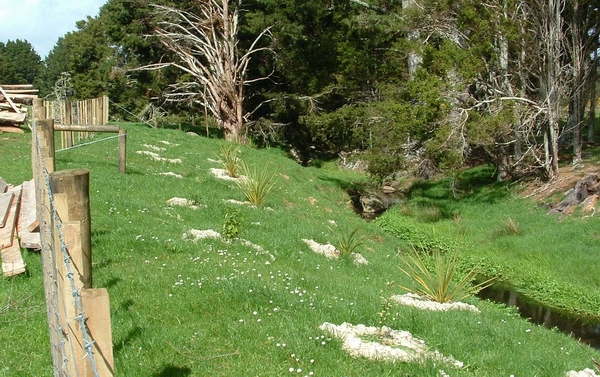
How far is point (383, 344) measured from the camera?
6160mm

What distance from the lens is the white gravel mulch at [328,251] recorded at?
39.1ft

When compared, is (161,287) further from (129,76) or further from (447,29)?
(129,76)

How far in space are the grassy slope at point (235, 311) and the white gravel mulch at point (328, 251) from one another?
0.24m

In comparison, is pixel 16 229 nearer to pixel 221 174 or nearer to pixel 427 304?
pixel 427 304

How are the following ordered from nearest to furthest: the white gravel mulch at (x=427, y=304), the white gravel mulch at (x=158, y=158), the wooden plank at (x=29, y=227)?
the wooden plank at (x=29, y=227) < the white gravel mulch at (x=427, y=304) < the white gravel mulch at (x=158, y=158)

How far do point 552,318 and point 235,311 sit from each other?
28.9 feet

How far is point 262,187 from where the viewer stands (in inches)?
614

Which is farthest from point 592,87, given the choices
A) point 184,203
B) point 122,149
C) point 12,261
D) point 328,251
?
point 12,261

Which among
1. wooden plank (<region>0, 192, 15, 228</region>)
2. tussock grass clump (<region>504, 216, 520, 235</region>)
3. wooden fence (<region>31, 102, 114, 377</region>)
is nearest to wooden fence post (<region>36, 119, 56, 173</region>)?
wooden plank (<region>0, 192, 15, 228</region>)

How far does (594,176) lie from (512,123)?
3810 millimetres

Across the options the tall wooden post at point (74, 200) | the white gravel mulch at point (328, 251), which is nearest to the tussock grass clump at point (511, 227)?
the white gravel mulch at point (328, 251)

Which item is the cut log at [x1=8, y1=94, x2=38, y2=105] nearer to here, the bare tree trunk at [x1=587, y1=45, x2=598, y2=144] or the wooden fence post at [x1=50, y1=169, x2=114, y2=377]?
the wooden fence post at [x1=50, y1=169, x2=114, y2=377]

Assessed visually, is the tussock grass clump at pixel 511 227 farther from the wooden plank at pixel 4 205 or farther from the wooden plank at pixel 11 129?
the wooden plank at pixel 11 129

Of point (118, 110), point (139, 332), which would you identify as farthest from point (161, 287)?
point (118, 110)
